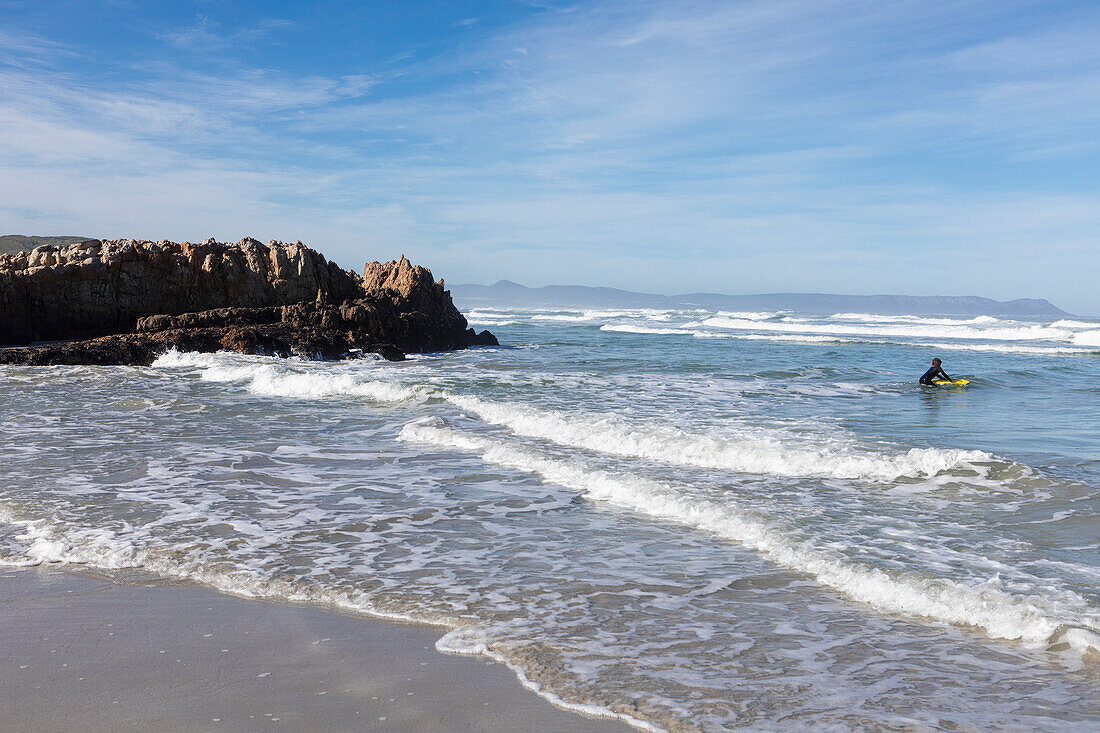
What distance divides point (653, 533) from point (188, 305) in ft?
74.0

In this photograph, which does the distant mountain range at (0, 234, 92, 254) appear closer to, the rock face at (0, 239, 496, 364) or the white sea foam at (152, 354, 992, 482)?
the rock face at (0, 239, 496, 364)

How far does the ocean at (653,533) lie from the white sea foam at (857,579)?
2 centimetres

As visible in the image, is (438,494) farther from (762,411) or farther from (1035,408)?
(1035,408)

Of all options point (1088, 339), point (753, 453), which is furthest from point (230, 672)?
point (1088, 339)

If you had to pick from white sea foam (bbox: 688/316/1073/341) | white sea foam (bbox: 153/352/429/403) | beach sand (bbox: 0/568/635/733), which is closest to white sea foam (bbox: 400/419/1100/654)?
beach sand (bbox: 0/568/635/733)

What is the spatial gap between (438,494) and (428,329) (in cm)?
2175

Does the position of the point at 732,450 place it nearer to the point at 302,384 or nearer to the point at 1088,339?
the point at 302,384

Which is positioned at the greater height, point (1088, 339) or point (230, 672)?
point (1088, 339)

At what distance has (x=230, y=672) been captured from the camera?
3.67 metres

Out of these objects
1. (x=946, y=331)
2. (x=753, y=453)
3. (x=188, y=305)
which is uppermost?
(x=188, y=305)

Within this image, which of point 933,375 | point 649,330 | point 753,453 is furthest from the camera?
point 649,330

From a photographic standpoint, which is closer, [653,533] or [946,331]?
[653,533]

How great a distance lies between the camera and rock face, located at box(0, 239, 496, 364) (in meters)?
21.8

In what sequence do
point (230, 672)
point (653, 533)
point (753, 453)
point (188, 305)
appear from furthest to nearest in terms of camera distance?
1. point (188, 305)
2. point (753, 453)
3. point (653, 533)
4. point (230, 672)
